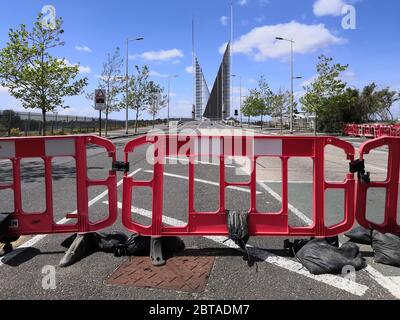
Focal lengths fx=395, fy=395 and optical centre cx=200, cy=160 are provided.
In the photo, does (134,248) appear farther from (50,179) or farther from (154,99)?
(154,99)

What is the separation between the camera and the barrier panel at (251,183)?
4660mm

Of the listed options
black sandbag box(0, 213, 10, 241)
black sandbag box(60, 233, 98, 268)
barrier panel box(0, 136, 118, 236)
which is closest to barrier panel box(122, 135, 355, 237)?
barrier panel box(0, 136, 118, 236)

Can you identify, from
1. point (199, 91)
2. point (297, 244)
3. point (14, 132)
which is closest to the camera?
point (297, 244)

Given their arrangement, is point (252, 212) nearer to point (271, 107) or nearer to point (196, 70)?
point (271, 107)

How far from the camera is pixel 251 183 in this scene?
15.5 feet

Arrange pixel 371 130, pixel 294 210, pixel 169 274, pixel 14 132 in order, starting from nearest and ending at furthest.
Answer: pixel 169 274 → pixel 294 210 → pixel 14 132 → pixel 371 130

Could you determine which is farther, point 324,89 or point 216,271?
point 324,89

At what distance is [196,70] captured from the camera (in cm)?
18400

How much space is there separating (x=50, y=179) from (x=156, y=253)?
5.34 feet

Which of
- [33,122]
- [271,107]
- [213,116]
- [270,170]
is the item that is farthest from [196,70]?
[270,170]

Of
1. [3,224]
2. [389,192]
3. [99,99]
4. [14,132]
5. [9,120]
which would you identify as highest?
[99,99]

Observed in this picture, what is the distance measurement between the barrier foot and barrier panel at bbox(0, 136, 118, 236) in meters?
0.69

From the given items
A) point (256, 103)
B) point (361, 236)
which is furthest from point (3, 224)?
point (256, 103)
